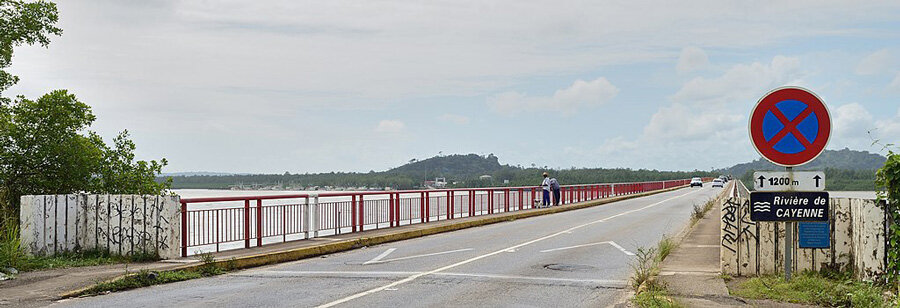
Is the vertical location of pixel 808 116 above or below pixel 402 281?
above

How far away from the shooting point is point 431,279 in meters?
11.4

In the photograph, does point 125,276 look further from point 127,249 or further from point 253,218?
point 253,218

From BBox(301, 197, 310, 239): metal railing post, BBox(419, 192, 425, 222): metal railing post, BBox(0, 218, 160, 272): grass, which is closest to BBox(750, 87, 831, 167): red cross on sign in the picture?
BBox(0, 218, 160, 272): grass

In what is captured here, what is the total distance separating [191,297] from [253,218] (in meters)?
6.07

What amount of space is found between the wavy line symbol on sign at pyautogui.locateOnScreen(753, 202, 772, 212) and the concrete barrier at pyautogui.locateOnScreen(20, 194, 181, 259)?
9632 mm

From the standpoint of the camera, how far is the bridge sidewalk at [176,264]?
1039 cm

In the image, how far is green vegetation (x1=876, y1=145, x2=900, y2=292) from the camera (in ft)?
26.3

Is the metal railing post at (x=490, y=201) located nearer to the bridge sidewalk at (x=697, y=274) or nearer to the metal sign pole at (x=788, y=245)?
the bridge sidewalk at (x=697, y=274)

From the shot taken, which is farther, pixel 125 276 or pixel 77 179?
pixel 77 179

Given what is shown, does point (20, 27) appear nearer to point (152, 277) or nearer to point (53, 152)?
point (53, 152)

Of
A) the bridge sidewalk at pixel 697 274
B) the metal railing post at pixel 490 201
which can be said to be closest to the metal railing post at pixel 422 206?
the metal railing post at pixel 490 201

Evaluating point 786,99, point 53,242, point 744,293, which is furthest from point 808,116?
point 53,242

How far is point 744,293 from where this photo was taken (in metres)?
8.81

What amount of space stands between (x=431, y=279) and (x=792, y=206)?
5197 mm
